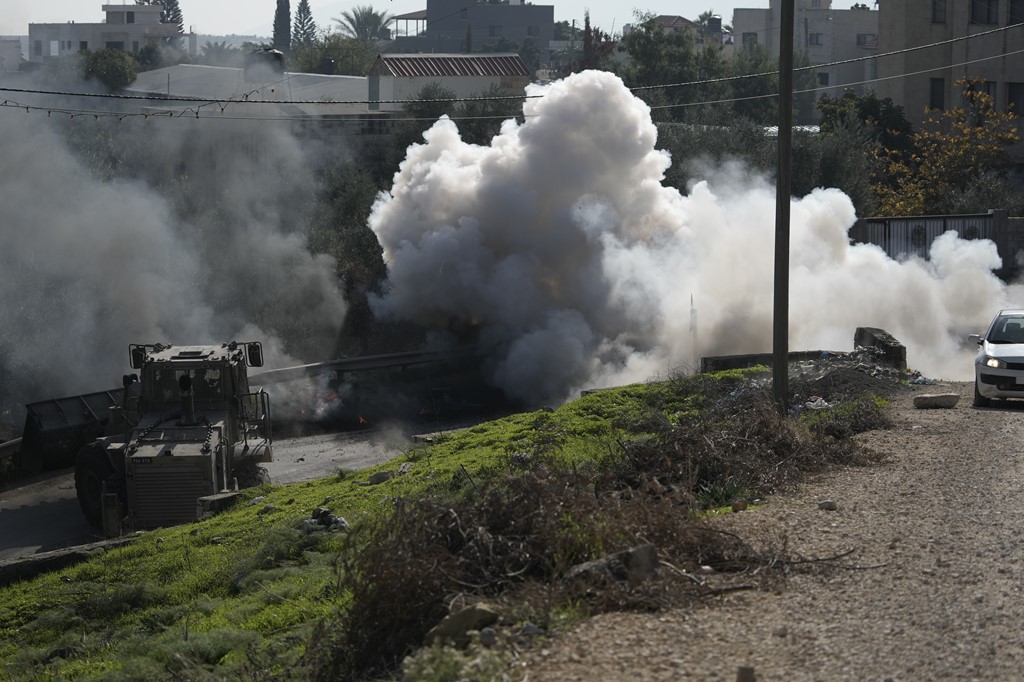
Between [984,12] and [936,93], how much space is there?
3.92m

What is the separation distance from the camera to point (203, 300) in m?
33.7

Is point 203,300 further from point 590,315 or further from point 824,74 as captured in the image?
point 824,74

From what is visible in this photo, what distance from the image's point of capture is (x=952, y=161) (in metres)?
45.4

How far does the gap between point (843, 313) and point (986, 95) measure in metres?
25.2

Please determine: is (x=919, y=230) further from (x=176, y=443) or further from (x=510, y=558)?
(x=510, y=558)

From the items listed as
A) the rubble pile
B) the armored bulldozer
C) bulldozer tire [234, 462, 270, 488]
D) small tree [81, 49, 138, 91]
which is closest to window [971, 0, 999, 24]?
small tree [81, 49, 138, 91]

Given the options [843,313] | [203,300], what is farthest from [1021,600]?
[203,300]

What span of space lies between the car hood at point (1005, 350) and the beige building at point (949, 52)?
122 ft

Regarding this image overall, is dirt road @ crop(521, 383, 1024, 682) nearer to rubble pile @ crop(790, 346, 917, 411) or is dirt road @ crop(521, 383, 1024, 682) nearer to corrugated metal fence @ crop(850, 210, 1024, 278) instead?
rubble pile @ crop(790, 346, 917, 411)

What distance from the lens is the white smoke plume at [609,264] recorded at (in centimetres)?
2733

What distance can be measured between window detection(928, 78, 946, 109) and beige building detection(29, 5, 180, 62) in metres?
68.5

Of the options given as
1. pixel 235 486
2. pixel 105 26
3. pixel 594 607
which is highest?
pixel 105 26

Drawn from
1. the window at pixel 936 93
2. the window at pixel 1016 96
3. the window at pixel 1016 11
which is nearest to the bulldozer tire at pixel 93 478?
the window at pixel 1016 96

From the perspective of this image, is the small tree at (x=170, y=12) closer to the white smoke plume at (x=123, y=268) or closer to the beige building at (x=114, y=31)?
the beige building at (x=114, y=31)
